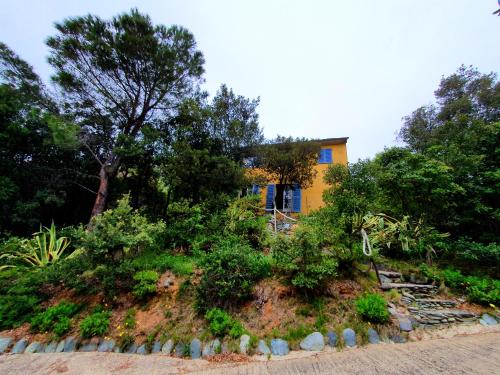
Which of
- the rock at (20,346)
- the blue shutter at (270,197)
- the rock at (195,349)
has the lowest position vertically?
the rock at (20,346)

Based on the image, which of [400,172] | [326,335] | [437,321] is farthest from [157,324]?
[400,172]

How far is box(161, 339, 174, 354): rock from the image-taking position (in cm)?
351

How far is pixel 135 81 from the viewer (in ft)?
29.3

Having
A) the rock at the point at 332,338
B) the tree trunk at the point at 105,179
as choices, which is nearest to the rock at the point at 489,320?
the rock at the point at 332,338

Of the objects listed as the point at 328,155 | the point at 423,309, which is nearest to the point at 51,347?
the point at 423,309

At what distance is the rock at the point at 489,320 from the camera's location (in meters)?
3.69

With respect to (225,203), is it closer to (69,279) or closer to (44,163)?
(69,279)

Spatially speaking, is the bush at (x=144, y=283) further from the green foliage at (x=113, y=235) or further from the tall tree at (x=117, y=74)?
the tall tree at (x=117, y=74)

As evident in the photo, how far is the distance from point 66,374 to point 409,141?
16.7 metres

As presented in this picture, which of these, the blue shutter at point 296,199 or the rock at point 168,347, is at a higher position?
the blue shutter at point 296,199

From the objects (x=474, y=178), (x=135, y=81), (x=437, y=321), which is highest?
(x=135, y=81)

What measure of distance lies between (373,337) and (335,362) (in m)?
0.92

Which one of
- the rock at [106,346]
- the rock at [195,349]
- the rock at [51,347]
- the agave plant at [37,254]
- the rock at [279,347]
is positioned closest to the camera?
the rock at [279,347]

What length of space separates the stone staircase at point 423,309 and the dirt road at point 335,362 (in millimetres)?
292
